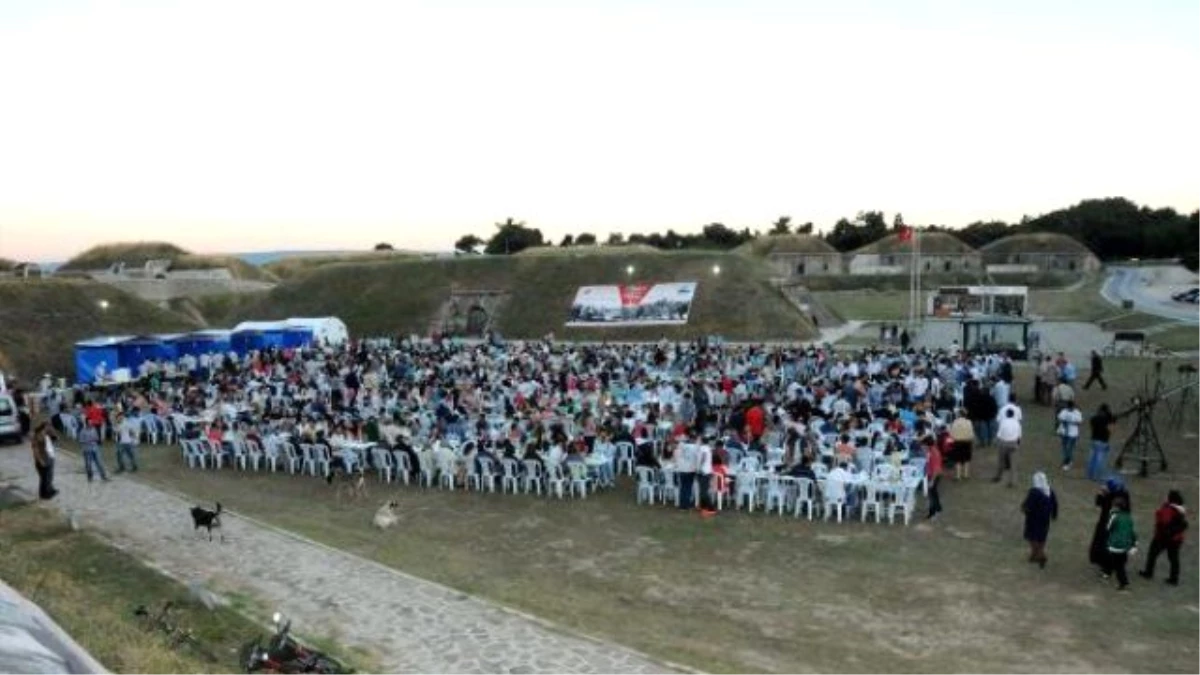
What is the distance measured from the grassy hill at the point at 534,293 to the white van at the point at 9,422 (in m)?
31.3

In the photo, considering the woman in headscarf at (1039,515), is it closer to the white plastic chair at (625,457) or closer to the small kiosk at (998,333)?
the white plastic chair at (625,457)

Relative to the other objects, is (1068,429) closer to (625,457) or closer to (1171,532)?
(1171,532)

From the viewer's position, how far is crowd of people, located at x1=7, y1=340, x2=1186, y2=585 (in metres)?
16.6

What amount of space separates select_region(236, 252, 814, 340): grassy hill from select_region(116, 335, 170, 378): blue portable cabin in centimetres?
2084

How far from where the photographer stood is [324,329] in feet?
138

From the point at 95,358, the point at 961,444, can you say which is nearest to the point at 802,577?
the point at 961,444

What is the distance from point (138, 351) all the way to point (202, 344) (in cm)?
339

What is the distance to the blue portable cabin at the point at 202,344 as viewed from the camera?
37594mm

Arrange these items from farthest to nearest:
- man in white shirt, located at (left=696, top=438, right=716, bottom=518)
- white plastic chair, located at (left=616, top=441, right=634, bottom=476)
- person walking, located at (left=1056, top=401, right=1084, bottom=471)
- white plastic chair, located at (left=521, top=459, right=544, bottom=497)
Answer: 1. white plastic chair, located at (left=616, top=441, right=634, bottom=476)
2. white plastic chair, located at (left=521, top=459, right=544, bottom=497)
3. person walking, located at (left=1056, top=401, right=1084, bottom=471)
4. man in white shirt, located at (left=696, top=438, right=716, bottom=518)

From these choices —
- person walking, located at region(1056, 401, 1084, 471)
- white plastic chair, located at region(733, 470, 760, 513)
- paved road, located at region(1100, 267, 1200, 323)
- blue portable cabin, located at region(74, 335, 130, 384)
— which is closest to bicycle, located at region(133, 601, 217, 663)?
white plastic chair, located at region(733, 470, 760, 513)

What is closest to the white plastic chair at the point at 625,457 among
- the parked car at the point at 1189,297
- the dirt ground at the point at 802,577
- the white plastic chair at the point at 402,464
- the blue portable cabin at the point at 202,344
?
the dirt ground at the point at 802,577

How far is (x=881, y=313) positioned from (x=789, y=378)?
137 feet

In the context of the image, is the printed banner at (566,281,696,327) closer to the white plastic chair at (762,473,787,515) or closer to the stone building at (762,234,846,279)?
the white plastic chair at (762,473,787,515)

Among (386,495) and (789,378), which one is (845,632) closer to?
(386,495)
